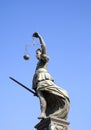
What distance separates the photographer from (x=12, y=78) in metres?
16.7

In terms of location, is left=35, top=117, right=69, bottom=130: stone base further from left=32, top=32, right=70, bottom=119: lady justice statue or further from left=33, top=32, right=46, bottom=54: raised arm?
left=33, top=32, right=46, bottom=54: raised arm

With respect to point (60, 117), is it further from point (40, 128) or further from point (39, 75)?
point (39, 75)

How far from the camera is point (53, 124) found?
48.8 ft

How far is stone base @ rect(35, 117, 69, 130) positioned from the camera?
584 inches

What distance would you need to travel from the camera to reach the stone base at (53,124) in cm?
1484

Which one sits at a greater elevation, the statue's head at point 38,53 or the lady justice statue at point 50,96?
the statue's head at point 38,53

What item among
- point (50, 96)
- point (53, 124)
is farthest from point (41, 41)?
point (53, 124)

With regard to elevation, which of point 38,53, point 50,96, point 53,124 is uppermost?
point 38,53

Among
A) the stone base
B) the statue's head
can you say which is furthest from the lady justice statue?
the statue's head

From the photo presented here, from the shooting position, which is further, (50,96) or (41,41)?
(41,41)

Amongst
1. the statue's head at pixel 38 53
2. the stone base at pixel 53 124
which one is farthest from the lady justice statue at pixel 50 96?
the statue's head at pixel 38 53

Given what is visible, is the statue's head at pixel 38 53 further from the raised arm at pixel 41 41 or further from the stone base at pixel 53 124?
the stone base at pixel 53 124

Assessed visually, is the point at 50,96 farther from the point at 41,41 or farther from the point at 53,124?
the point at 41,41

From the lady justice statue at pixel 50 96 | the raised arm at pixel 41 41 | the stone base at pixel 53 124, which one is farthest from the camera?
the raised arm at pixel 41 41
